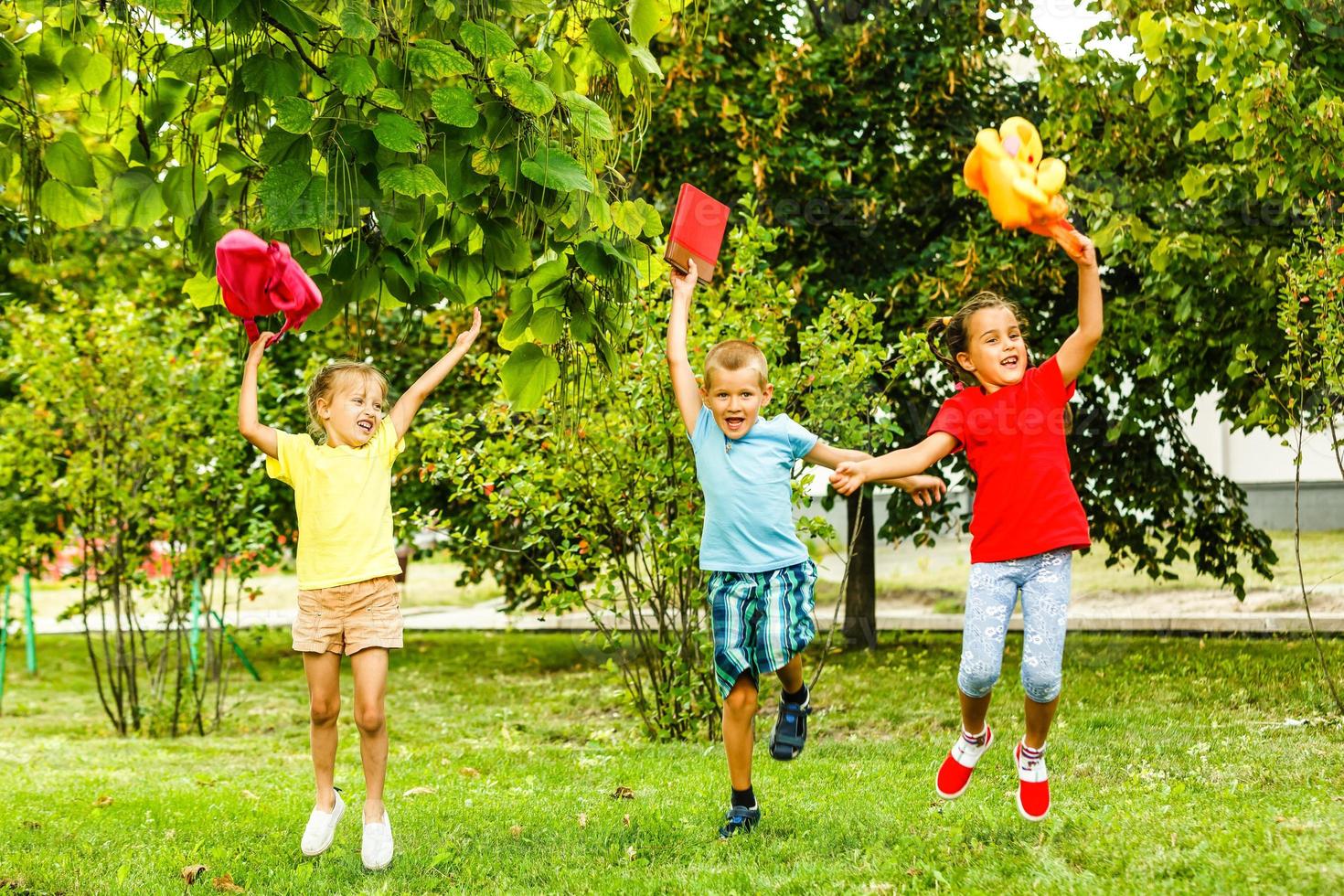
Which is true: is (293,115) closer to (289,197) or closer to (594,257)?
(289,197)

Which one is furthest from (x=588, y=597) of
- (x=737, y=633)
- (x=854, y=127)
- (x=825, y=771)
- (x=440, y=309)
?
(x=854, y=127)

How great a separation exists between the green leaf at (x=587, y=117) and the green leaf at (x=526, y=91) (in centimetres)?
15

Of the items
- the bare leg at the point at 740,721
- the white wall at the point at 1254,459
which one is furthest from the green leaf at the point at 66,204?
the white wall at the point at 1254,459

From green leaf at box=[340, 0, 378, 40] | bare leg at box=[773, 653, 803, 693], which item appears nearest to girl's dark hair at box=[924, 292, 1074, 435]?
bare leg at box=[773, 653, 803, 693]

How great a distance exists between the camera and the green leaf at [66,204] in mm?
3887

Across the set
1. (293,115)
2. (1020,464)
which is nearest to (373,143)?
(293,115)

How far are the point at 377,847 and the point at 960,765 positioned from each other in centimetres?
198

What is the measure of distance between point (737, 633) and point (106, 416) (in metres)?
6.34

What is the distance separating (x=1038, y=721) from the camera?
13.1 ft

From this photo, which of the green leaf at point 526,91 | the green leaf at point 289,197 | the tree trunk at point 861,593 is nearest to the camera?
the green leaf at point 289,197

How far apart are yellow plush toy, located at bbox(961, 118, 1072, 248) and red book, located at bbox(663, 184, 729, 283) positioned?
94 cm

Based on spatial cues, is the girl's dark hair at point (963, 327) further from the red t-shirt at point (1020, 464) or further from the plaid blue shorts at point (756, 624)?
the plaid blue shorts at point (756, 624)

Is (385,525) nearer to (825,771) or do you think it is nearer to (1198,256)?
(825,771)

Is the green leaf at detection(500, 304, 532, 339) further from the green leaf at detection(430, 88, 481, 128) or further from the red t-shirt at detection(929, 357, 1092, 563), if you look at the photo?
the red t-shirt at detection(929, 357, 1092, 563)
